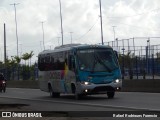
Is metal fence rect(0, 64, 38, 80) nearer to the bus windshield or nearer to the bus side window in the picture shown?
the bus side window

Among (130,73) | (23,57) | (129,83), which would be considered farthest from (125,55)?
(23,57)

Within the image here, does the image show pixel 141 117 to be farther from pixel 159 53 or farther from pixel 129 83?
pixel 159 53

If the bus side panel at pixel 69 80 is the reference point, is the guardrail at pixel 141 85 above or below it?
below

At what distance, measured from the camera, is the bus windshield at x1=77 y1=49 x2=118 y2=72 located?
27562 millimetres

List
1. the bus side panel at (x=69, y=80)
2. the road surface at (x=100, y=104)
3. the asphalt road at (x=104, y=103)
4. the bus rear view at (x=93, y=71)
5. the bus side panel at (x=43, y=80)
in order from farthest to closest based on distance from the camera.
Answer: the bus side panel at (x=43, y=80) < the bus side panel at (x=69, y=80) < the bus rear view at (x=93, y=71) < the asphalt road at (x=104, y=103) < the road surface at (x=100, y=104)

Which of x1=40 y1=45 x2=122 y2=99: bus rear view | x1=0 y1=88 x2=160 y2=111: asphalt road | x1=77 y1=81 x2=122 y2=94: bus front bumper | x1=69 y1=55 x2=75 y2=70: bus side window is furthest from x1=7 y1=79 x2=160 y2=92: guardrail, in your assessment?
x1=69 y1=55 x2=75 y2=70: bus side window

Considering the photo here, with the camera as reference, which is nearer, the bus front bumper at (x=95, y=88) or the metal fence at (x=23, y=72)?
the bus front bumper at (x=95, y=88)

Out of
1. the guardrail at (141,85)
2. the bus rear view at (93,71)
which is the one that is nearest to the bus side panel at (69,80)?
the bus rear view at (93,71)

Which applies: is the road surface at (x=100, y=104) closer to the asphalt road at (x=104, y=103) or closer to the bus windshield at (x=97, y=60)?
the asphalt road at (x=104, y=103)

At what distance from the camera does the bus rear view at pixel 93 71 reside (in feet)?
89.6

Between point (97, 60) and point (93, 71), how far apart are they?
27.5 inches

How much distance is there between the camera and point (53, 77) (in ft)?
106

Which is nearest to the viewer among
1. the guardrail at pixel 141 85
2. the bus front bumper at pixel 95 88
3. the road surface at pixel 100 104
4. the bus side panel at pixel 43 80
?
the road surface at pixel 100 104

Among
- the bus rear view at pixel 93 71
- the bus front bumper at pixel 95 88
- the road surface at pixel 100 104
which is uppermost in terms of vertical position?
the bus rear view at pixel 93 71
